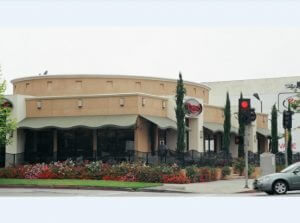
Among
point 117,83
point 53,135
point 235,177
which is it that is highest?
point 117,83

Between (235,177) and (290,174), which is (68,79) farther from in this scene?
(290,174)

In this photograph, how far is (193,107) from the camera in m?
41.9

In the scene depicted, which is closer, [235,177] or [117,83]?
[235,177]

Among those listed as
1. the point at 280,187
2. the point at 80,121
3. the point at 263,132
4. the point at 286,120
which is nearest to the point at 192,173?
the point at 286,120

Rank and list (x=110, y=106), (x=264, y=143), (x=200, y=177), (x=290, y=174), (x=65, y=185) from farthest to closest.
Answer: (x=264, y=143) < (x=110, y=106) < (x=200, y=177) < (x=65, y=185) < (x=290, y=174)

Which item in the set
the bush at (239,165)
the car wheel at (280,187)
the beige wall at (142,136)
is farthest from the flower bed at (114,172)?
the car wheel at (280,187)

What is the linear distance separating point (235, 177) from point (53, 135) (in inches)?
477

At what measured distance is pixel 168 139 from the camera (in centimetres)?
4197

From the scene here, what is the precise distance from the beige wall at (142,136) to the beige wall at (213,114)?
8.11m

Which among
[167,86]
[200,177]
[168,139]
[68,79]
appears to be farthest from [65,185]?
[167,86]

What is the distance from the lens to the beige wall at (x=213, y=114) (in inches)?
1856

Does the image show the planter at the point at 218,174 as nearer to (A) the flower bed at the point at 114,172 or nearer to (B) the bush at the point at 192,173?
(A) the flower bed at the point at 114,172

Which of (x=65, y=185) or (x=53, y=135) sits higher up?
(x=53, y=135)

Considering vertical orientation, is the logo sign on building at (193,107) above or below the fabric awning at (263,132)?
above
